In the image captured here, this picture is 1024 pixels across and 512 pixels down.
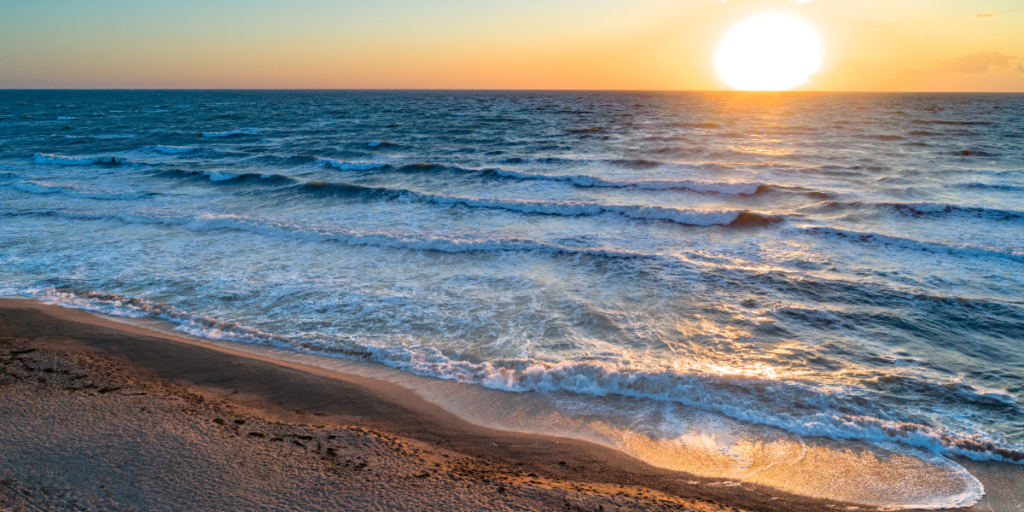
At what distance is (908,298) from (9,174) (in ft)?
106

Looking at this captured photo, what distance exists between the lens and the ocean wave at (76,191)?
1792 centimetres

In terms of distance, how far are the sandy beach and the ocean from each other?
575mm

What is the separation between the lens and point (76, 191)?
60.8 ft

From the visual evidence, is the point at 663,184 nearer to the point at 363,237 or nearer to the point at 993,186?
the point at 363,237

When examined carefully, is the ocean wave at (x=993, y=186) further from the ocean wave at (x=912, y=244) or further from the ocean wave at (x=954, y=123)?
the ocean wave at (x=954, y=123)

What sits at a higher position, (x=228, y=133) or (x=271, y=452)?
(x=228, y=133)

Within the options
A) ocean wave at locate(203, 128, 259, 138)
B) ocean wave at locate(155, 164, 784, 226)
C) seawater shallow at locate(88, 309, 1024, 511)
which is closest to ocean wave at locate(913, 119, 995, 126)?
ocean wave at locate(155, 164, 784, 226)

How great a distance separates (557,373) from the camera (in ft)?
21.2

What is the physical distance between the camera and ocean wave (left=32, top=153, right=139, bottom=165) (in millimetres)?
25608

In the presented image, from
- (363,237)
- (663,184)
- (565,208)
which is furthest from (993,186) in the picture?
(363,237)

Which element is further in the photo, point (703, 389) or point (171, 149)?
point (171, 149)

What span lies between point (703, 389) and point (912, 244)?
10.2 m

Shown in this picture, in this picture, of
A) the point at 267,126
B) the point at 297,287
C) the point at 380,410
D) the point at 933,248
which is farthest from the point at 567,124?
the point at 380,410

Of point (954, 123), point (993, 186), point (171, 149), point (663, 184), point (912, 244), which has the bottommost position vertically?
point (912, 244)
